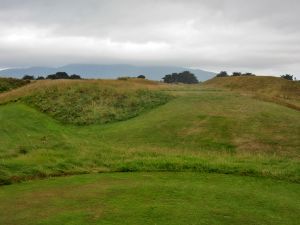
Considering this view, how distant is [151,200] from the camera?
15.2 meters

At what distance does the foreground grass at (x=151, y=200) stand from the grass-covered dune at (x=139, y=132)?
171 centimetres

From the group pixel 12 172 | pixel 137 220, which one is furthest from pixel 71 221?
pixel 12 172

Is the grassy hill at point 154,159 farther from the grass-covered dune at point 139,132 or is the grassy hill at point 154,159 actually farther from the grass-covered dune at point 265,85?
the grass-covered dune at point 265,85

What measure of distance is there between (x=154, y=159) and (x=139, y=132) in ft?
36.6

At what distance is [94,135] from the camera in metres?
34.0

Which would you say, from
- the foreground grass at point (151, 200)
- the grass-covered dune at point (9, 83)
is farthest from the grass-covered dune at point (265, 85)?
the foreground grass at point (151, 200)

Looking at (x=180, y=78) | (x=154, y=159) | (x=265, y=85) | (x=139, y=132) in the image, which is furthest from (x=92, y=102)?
(x=180, y=78)

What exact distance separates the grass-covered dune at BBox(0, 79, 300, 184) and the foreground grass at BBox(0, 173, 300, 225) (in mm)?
1713

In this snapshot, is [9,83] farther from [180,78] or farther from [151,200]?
[180,78]

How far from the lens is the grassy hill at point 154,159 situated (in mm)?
14297

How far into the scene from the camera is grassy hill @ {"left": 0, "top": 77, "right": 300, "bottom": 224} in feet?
46.9

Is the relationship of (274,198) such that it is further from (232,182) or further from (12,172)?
→ (12,172)

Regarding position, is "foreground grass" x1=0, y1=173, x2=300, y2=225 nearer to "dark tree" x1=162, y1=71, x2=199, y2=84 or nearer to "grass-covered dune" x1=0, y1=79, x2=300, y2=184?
"grass-covered dune" x1=0, y1=79, x2=300, y2=184

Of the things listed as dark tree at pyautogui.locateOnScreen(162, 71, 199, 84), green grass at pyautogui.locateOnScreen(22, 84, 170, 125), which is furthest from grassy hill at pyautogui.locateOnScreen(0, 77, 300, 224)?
dark tree at pyautogui.locateOnScreen(162, 71, 199, 84)
